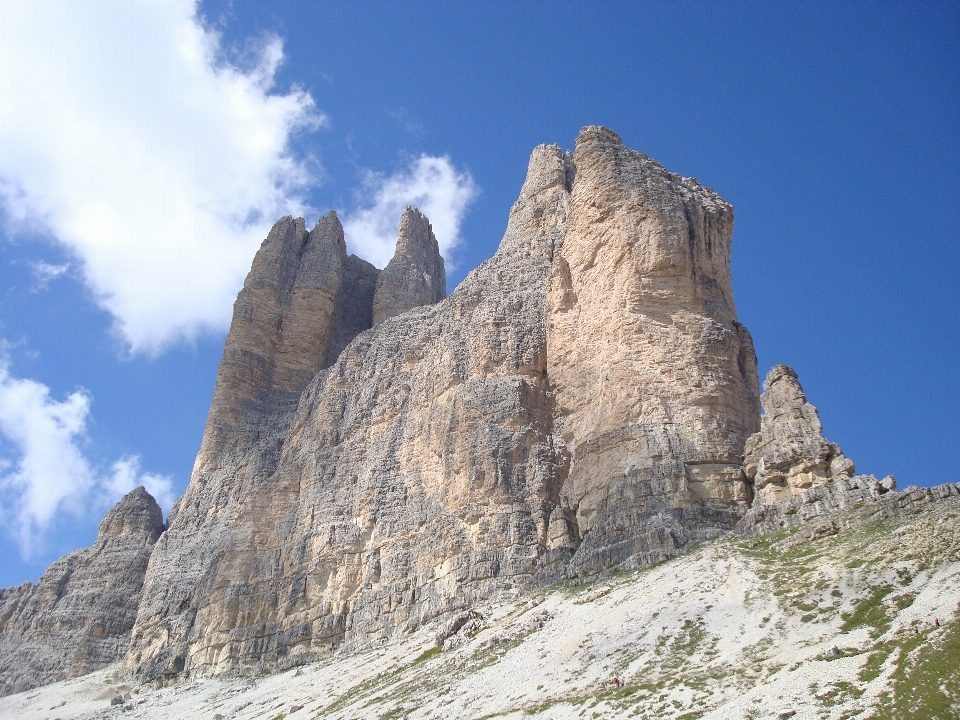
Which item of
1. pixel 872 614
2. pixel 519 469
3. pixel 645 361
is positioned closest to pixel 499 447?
pixel 519 469

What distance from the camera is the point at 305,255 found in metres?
76.5

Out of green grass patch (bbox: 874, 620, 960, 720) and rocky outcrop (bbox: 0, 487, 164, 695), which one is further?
rocky outcrop (bbox: 0, 487, 164, 695)

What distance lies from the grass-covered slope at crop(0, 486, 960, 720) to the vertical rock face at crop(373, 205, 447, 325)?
39.1 meters

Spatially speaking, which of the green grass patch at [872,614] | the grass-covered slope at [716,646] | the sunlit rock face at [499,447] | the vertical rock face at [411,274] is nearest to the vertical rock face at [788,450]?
the sunlit rock face at [499,447]

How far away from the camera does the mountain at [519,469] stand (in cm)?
3769

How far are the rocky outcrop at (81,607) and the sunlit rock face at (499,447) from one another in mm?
5201

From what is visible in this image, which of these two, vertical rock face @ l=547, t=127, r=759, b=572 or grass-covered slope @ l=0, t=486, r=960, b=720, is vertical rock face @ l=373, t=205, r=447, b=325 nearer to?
vertical rock face @ l=547, t=127, r=759, b=572

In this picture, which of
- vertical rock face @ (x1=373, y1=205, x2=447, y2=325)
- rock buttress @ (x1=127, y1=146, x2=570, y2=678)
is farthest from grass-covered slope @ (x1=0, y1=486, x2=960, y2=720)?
vertical rock face @ (x1=373, y1=205, x2=447, y2=325)

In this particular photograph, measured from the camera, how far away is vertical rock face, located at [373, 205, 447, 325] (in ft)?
252

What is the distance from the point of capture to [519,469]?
45.3 m

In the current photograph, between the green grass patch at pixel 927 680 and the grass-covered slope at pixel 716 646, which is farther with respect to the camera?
the grass-covered slope at pixel 716 646

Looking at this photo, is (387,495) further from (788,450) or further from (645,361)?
(788,450)

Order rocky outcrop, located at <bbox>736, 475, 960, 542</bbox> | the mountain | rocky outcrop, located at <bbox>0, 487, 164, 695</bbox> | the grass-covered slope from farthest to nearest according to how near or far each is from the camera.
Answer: rocky outcrop, located at <bbox>0, 487, 164, 695</bbox>
the mountain
rocky outcrop, located at <bbox>736, 475, 960, 542</bbox>
the grass-covered slope

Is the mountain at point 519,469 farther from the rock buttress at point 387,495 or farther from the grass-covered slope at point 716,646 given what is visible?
the grass-covered slope at point 716,646
